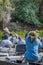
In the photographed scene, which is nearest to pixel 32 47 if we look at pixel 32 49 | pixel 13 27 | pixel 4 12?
pixel 32 49

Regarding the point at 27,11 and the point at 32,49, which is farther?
the point at 27,11

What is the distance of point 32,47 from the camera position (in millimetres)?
8008

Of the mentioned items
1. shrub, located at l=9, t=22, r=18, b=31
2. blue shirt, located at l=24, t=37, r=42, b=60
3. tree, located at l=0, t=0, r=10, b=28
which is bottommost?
shrub, located at l=9, t=22, r=18, b=31

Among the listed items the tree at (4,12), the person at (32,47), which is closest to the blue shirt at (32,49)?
the person at (32,47)

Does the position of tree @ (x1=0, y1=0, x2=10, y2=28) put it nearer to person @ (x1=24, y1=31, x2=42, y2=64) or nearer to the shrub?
the shrub

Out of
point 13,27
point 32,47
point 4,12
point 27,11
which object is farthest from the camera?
point 27,11

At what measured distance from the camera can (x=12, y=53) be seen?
945 centimetres

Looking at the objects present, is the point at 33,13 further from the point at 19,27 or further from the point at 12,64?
the point at 12,64

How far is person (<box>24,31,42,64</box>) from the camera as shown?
25.8ft

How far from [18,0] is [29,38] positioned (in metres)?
21.0

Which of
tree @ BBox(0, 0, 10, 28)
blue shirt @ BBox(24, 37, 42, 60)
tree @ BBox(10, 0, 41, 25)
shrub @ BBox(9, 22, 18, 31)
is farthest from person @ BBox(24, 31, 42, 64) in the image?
tree @ BBox(10, 0, 41, 25)

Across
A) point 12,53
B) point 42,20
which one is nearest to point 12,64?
point 12,53

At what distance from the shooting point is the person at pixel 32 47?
7.86 metres

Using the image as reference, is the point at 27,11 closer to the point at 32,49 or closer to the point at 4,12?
the point at 4,12
